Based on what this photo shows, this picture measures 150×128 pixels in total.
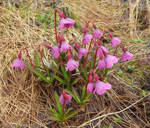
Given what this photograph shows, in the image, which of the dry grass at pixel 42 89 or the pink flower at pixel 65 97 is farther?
the dry grass at pixel 42 89

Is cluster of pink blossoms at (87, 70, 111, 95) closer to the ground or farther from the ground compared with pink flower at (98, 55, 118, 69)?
closer to the ground

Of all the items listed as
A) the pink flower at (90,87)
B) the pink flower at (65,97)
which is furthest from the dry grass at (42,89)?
the pink flower at (90,87)

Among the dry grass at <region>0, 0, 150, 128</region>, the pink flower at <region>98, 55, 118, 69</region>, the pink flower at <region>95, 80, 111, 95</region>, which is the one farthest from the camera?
the dry grass at <region>0, 0, 150, 128</region>

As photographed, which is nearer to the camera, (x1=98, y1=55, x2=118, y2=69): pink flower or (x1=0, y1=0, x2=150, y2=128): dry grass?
(x1=98, y1=55, x2=118, y2=69): pink flower

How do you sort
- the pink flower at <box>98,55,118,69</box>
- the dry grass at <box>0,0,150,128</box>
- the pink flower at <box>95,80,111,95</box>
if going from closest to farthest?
the pink flower at <box>95,80,111,95</box> → the pink flower at <box>98,55,118,69</box> → the dry grass at <box>0,0,150,128</box>

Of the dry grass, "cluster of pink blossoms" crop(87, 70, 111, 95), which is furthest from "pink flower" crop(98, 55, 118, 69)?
the dry grass

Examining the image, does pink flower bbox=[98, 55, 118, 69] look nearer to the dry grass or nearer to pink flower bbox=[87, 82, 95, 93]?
pink flower bbox=[87, 82, 95, 93]

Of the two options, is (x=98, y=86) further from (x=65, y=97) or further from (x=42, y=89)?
(x=42, y=89)

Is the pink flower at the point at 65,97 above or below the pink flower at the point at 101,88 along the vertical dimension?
below

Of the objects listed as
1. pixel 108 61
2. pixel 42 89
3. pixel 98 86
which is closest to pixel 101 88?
pixel 98 86

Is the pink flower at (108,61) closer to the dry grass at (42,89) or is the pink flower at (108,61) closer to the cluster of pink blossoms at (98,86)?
the cluster of pink blossoms at (98,86)
